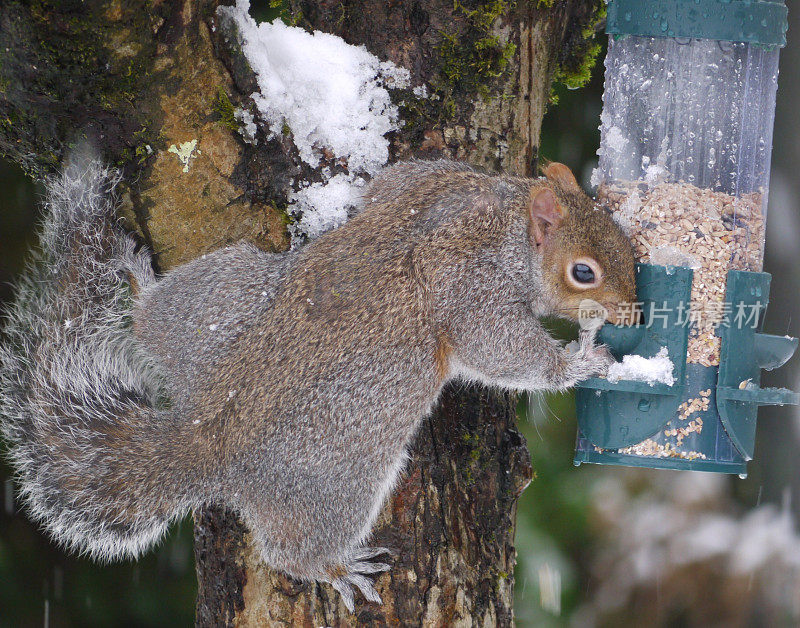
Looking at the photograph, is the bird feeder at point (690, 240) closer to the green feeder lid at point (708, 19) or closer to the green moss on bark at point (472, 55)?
the green feeder lid at point (708, 19)

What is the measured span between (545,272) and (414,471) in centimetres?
76

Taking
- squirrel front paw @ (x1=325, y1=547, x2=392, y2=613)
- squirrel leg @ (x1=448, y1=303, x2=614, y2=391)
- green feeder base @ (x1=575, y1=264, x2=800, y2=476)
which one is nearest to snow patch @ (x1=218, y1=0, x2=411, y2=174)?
squirrel leg @ (x1=448, y1=303, x2=614, y2=391)

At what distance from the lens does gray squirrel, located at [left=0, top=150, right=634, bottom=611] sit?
2.38m

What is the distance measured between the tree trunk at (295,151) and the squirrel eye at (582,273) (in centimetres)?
42

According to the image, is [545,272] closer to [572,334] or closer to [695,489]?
[572,334]

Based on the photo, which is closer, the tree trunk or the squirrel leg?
the tree trunk

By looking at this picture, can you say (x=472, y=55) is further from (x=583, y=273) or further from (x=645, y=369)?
(x=645, y=369)

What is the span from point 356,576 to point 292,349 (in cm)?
69

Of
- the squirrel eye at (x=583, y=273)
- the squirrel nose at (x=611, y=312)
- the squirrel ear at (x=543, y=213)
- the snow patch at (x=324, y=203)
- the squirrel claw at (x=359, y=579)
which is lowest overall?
the squirrel claw at (x=359, y=579)

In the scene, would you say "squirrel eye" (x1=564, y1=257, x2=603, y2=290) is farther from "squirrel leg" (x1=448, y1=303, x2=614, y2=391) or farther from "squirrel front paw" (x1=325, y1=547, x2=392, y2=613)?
"squirrel front paw" (x1=325, y1=547, x2=392, y2=613)

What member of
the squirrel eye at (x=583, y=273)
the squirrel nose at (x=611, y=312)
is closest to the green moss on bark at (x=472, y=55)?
the squirrel eye at (x=583, y=273)

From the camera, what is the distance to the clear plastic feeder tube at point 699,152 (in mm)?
2467

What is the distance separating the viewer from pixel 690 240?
247 centimetres

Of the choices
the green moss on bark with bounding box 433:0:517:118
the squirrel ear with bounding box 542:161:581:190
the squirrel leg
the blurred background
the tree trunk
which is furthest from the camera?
the blurred background
